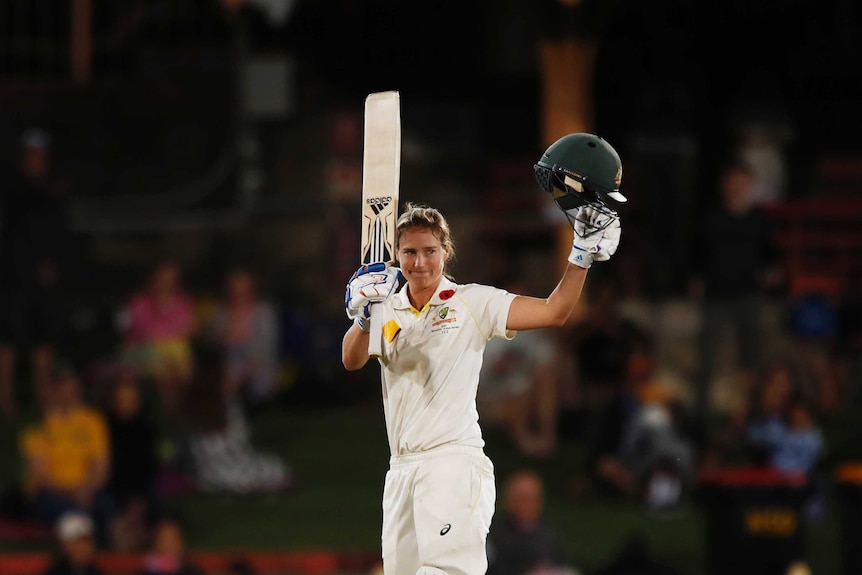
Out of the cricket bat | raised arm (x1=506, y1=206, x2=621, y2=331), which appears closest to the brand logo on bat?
the cricket bat

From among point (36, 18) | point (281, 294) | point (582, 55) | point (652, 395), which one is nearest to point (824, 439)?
point (652, 395)

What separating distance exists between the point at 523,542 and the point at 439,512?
422 cm

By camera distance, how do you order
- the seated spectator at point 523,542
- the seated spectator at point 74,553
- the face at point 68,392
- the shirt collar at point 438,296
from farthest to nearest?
the face at point 68,392, the seated spectator at point 74,553, the seated spectator at point 523,542, the shirt collar at point 438,296

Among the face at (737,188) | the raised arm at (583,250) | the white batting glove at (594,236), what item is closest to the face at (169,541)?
the face at (737,188)

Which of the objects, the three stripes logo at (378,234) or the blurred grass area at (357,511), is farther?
the blurred grass area at (357,511)

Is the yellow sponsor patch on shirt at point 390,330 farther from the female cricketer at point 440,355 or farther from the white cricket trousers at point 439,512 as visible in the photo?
the white cricket trousers at point 439,512

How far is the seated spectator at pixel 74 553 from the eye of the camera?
30.5ft

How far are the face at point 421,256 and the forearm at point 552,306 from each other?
0.88 feet

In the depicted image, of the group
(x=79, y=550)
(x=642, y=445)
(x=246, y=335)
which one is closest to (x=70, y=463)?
(x=79, y=550)

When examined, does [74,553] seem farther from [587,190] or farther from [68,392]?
[587,190]

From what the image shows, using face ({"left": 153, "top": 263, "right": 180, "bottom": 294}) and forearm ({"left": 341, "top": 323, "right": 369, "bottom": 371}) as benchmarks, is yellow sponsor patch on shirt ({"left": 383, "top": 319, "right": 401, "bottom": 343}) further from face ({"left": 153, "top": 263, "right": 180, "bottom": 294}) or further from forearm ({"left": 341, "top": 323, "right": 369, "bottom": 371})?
face ({"left": 153, "top": 263, "right": 180, "bottom": 294})

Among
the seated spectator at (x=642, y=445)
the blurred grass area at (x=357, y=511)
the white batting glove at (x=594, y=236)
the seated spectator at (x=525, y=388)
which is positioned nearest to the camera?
the white batting glove at (x=594, y=236)

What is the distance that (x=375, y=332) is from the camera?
5.20 m

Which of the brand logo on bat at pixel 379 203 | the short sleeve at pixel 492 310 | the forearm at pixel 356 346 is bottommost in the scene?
the forearm at pixel 356 346
